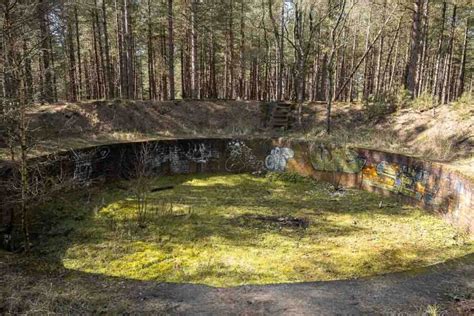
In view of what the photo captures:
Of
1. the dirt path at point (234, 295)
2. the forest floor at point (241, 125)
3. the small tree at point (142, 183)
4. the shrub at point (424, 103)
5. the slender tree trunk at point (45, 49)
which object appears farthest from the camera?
the shrub at point (424, 103)

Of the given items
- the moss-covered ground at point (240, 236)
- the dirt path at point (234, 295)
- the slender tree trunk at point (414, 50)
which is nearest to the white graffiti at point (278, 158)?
the moss-covered ground at point (240, 236)

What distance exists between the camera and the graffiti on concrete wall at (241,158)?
15805mm

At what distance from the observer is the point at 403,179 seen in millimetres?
11953

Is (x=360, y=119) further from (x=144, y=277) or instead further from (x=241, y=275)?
(x=144, y=277)

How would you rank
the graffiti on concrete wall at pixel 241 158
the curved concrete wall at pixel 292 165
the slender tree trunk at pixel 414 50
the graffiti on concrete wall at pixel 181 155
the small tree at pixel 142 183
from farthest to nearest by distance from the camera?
the slender tree trunk at pixel 414 50 < the graffiti on concrete wall at pixel 241 158 < the graffiti on concrete wall at pixel 181 155 < the curved concrete wall at pixel 292 165 < the small tree at pixel 142 183

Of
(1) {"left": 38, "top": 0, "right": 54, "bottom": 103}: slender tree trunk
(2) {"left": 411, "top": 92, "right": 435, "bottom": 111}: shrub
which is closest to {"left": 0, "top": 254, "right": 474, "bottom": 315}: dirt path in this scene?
(1) {"left": 38, "top": 0, "right": 54, "bottom": 103}: slender tree trunk

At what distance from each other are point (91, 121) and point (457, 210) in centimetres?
1528

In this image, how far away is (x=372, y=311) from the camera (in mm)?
4359

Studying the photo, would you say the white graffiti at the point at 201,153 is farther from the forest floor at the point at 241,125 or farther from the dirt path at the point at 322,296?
the dirt path at the point at 322,296

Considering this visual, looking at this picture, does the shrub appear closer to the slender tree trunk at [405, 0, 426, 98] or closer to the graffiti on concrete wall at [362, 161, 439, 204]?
the slender tree trunk at [405, 0, 426, 98]

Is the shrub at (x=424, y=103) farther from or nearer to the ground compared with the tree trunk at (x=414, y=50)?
nearer to the ground

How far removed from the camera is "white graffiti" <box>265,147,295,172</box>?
15.5 metres

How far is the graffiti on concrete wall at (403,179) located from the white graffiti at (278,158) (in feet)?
11.2

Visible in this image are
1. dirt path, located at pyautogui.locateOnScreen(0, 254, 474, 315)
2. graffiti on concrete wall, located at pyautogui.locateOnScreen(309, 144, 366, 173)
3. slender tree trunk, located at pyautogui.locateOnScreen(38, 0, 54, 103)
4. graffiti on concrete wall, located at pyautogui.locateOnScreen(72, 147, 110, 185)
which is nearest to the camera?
dirt path, located at pyautogui.locateOnScreen(0, 254, 474, 315)
